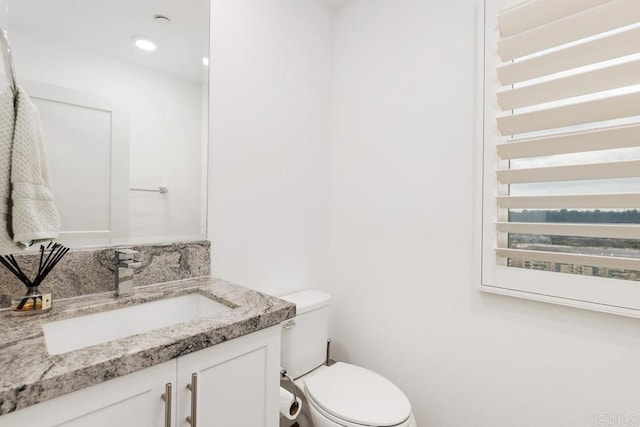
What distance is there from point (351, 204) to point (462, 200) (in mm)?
623

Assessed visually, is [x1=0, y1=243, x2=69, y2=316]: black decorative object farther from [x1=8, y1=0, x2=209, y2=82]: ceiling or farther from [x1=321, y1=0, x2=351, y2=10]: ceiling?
[x1=321, y1=0, x2=351, y2=10]: ceiling

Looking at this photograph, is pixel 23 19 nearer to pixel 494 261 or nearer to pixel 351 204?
pixel 351 204

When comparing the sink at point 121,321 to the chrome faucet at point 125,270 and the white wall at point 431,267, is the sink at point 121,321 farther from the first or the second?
the white wall at point 431,267

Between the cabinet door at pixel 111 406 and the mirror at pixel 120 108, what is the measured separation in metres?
0.62

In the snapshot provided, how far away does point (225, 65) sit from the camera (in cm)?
138

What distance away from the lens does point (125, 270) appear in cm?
103

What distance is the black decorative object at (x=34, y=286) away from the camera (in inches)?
33.5

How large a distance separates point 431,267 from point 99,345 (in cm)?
129

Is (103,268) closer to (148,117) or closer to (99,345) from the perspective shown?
(99,345)

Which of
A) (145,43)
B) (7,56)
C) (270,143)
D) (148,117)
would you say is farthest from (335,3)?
(7,56)

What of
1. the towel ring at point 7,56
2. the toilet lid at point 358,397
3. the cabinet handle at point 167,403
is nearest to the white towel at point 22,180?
the towel ring at point 7,56

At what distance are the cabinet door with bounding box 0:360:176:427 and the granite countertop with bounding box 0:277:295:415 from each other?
0.03m

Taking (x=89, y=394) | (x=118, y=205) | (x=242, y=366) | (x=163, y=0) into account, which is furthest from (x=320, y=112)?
(x=89, y=394)

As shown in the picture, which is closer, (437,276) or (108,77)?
(108,77)
